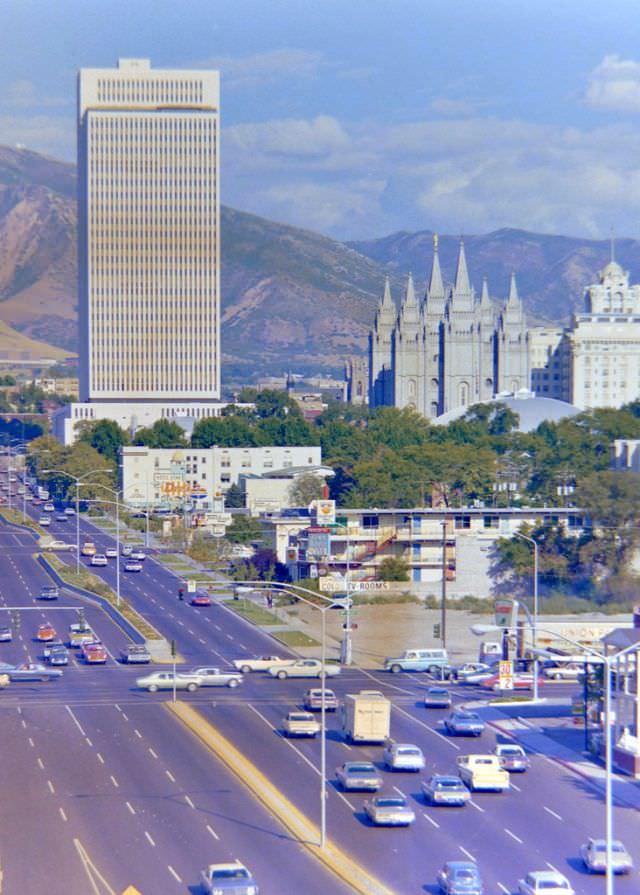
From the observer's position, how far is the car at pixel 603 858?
47.4 m

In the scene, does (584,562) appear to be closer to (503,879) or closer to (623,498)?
(623,498)

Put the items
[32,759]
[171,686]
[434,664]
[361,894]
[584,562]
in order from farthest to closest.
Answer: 1. [584,562]
2. [434,664]
3. [171,686]
4. [32,759]
5. [361,894]

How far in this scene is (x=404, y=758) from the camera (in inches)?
2347

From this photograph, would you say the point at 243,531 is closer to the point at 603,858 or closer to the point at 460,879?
the point at 603,858

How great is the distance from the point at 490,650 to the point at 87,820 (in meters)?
39.1

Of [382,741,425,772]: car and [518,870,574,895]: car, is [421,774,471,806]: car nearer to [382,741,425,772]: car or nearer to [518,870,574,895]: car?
[382,741,425,772]: car

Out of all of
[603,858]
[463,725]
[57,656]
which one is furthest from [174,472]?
[603,858]

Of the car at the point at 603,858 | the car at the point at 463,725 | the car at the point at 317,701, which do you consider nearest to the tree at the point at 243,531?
the car at the point at 317,701

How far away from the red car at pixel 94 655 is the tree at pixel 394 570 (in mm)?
33826

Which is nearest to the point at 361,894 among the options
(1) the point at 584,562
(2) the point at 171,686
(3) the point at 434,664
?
(2) the point at 171,686

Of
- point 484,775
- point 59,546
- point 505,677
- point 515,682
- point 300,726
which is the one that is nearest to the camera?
point 484,775

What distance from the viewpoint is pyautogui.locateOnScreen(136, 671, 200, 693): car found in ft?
253

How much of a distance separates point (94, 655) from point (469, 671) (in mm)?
16786

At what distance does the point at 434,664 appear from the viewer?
84.4 m
